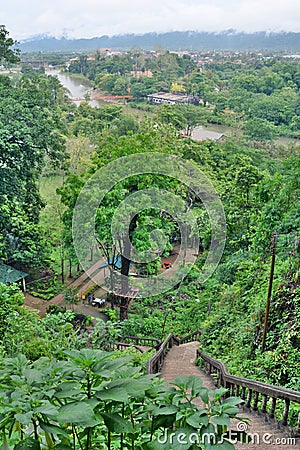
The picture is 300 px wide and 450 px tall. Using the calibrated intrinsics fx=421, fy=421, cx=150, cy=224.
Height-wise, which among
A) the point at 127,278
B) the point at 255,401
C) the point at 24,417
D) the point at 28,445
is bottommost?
the point at 127,278

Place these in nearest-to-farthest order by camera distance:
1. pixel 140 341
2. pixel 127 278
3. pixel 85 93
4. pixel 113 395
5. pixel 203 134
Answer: pixel 113 395 → pixel 140 341 → pixel 127 278 → pixel 203 134 → pixel 85 93

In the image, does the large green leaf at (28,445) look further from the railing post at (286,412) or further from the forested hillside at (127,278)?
the railing post at (286,412)

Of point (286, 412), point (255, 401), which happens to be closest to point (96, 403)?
point (286, 412)

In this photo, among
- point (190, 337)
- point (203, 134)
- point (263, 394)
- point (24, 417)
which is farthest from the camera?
point (203, 134)

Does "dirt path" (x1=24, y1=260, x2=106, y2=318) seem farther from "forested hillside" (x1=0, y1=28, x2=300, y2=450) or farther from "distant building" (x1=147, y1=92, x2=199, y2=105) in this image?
"distant building" (x1=147, y1=92, x2=199, y2=105)

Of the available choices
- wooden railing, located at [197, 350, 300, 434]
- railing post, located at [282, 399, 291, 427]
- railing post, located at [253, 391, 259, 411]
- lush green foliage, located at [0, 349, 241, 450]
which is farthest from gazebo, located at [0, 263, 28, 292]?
lush green foliage, located at [0, 349, 241, 450]

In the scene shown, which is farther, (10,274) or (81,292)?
(81,292)

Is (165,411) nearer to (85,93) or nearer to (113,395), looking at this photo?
(113,395)

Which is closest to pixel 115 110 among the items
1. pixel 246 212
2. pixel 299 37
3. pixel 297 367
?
pixel 246 212

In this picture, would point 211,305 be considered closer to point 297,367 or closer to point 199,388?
point 297,367
